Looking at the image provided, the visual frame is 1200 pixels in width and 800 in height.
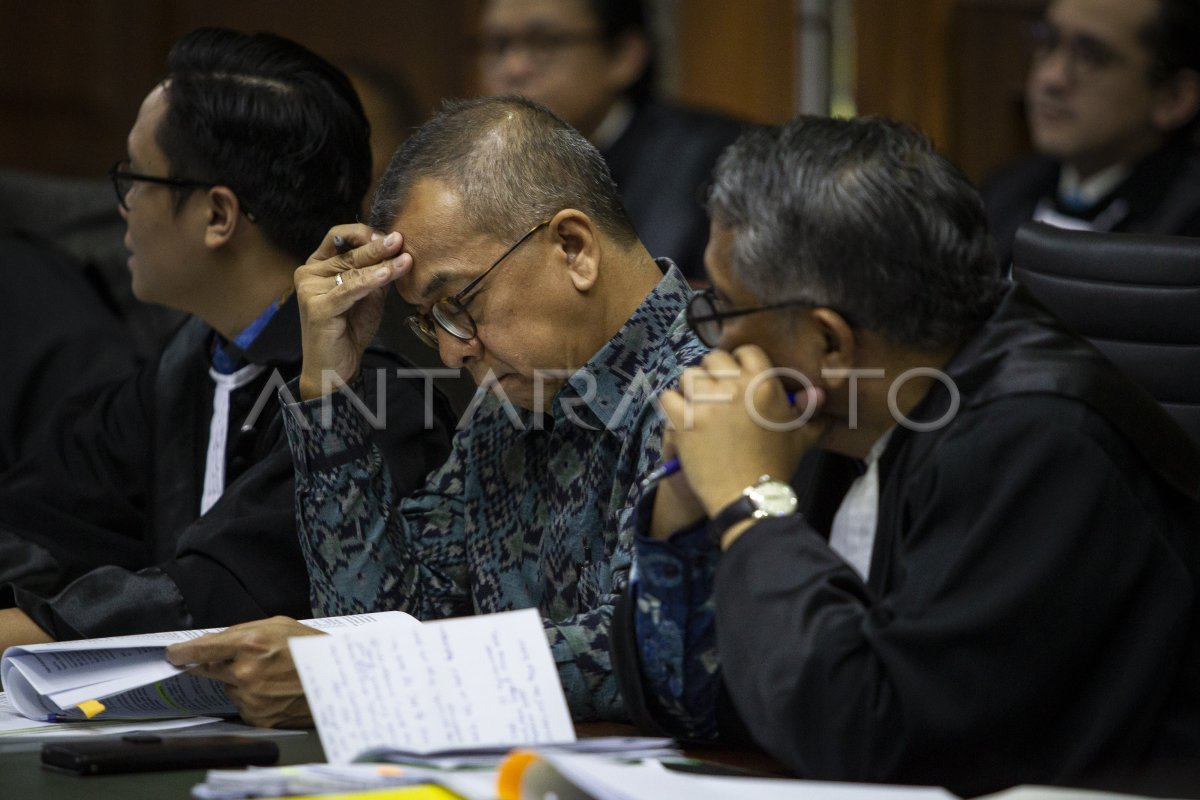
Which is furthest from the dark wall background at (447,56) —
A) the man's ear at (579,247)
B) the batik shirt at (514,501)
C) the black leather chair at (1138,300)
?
the man's ear at (579,247)

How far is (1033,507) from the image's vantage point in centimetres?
127

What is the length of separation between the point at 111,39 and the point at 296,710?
11.4ft

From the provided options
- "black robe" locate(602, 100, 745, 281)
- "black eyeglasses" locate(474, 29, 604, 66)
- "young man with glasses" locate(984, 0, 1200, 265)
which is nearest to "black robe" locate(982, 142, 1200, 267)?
"young man with glasses" locate(984, 0, 1200, 265)

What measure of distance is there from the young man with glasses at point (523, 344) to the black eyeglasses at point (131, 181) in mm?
483

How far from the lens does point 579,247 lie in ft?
6.04

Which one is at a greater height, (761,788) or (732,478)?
(732,478)

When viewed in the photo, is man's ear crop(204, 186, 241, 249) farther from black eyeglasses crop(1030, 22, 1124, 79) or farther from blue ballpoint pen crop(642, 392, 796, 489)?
black eyeglasses crop(1030, 22, 1124, 79)

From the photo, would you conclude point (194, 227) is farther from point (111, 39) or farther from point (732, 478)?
point (111, 39)

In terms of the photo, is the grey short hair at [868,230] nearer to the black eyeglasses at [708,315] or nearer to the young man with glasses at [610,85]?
the black eyeglasses at [708,315]

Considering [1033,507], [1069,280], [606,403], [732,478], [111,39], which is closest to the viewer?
[1033,507]

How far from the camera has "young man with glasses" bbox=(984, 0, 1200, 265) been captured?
3730 mm

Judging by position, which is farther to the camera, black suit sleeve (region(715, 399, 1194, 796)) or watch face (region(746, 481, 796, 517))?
watch face (region(746, 481, 796, 517))

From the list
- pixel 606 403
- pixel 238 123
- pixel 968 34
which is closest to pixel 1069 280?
pixel 606 403

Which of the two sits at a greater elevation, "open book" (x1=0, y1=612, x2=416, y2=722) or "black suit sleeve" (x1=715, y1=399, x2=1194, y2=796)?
"black suit sleeve" (x1=715, y1=399, x2=1194, y2=796)
